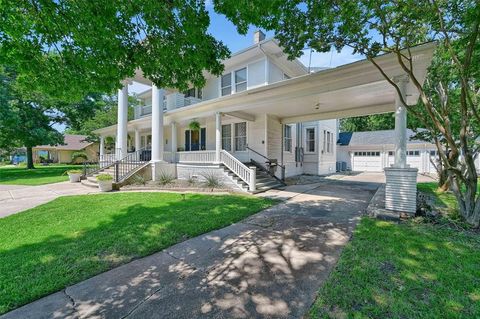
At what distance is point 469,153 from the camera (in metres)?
5.02

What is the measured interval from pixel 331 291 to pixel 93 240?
14.5 feet

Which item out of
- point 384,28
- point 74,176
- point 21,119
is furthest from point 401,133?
point 21,119

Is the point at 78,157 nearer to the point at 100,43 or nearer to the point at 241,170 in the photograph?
the point at 241,170

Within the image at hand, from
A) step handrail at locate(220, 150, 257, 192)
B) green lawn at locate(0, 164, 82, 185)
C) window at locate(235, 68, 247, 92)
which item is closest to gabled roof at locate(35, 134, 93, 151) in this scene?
green lawn at locate(0, 164, 82, 185)

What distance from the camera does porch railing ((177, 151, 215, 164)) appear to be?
11.7m

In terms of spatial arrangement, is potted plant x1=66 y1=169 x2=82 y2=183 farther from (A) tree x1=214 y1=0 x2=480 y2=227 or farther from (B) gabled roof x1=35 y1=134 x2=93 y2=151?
(B) gabled roof x1=35 y1=134 x2=93 y2=151

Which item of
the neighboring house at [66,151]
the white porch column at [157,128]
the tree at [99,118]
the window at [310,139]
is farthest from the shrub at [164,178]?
the neighboring house at [66,151]

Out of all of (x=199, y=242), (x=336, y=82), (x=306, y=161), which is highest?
(x=336, y=82)

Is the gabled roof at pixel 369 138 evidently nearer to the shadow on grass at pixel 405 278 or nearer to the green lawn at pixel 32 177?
the shadow on grass at pixel 405 278

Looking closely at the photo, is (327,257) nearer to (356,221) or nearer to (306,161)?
(356,221)

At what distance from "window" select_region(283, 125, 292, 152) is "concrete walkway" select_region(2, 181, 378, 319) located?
30.4ft

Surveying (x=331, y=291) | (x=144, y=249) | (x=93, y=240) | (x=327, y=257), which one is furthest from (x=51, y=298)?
(x=327, y=257)

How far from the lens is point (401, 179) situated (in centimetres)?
559

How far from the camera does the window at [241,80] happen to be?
1287cm
